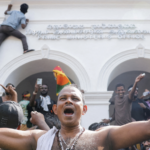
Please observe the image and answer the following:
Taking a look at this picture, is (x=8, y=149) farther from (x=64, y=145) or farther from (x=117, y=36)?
(x=117, y=36)

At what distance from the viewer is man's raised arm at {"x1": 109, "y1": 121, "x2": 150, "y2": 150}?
4.51 feet

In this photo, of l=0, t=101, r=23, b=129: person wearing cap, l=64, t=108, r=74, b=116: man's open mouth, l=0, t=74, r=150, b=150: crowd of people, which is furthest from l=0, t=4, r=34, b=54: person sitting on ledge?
l=64, t=108, r=74, b=116: man's open mouth

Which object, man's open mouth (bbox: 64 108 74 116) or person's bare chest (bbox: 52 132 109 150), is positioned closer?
person's bare chest (bbox: 52 132 109 150)

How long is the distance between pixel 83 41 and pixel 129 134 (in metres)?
5.31

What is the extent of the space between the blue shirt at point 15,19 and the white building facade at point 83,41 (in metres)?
0.30

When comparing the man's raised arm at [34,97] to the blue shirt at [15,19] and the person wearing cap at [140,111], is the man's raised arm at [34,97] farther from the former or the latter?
the blue shirt at [15,19]

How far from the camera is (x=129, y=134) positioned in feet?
4.66

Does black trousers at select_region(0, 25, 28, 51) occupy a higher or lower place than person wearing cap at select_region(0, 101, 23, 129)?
higher

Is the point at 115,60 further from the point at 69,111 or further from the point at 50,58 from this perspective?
the point at 69,111

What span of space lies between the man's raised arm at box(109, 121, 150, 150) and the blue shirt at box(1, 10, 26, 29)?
5634 mm

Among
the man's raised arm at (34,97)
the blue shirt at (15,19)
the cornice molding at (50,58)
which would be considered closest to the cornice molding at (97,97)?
the cornice molding at (50,58)

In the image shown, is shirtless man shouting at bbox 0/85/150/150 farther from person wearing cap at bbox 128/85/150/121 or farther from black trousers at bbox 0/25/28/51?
black trousers at bbox 0/25/28/51

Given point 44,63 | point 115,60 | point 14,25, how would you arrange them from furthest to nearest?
point 44,63, point 14,25, point 115,60

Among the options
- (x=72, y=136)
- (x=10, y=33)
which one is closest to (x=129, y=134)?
(x=72, y=136)
